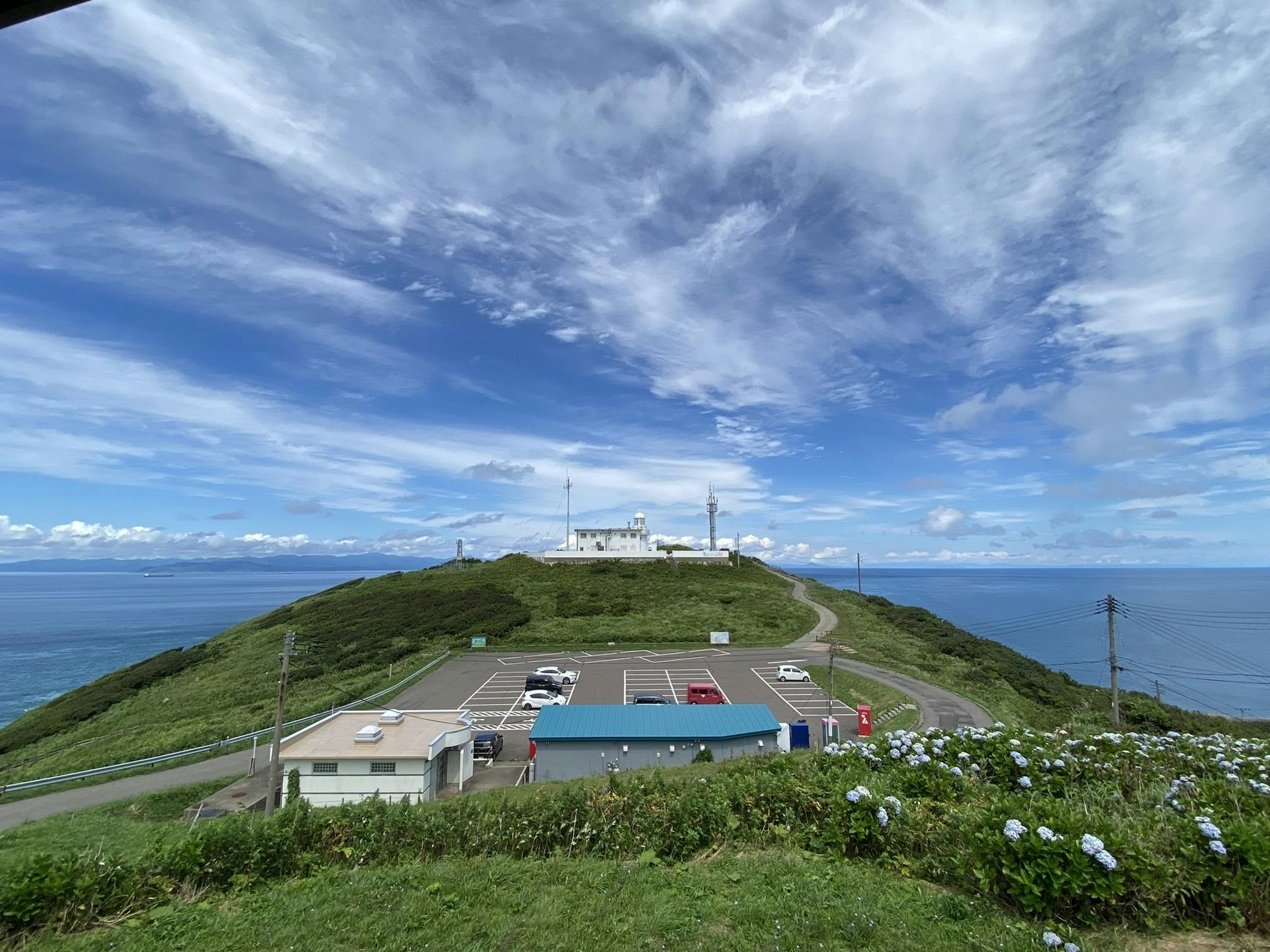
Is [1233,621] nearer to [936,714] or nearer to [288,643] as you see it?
[936,714]

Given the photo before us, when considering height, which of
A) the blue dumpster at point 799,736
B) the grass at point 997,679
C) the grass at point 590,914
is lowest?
the grass at point 997,679

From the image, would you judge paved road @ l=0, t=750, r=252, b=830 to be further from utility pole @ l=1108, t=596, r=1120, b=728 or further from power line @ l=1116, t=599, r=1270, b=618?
power line @ l=1116, t=599, r=1270, b=618

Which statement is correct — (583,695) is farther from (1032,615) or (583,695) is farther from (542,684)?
(1032,615)

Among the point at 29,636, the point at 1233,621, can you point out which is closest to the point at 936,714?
the point at 29,636

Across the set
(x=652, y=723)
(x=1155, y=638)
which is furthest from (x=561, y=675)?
(x=1155, y=638)

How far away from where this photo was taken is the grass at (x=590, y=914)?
14.0 ft

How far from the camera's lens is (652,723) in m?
17.0

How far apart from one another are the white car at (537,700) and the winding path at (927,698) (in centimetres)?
1401

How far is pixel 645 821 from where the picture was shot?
6.40 metres

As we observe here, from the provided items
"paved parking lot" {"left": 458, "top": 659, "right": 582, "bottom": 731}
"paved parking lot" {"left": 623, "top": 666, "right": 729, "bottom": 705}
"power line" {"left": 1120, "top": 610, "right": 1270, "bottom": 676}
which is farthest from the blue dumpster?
"power line" {"left": 1120, "top": 610, "right": 1270, "bottom": 676}

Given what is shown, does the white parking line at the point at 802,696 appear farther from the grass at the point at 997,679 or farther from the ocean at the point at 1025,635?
the ocean at the point at 1025,635

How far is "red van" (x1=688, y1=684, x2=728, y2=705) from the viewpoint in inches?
963

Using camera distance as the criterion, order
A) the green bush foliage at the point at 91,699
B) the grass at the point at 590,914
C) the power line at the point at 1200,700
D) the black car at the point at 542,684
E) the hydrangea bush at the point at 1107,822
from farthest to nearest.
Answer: the power line at the point at 1200,700 < the green bush foliage at the point at 91,699 < the black car at the point at 542,684 < the grass at the point at 590,914 < the hydrangea bush at the point at 1107,822

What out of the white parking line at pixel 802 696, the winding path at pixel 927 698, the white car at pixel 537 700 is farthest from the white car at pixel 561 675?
the winding path at pixel 927 698
